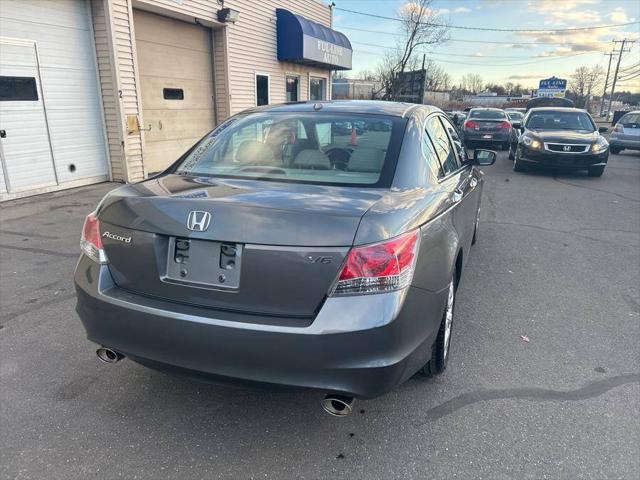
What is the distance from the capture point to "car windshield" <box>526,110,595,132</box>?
39.9 feet

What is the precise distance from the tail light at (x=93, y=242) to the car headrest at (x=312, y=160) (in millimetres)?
1146

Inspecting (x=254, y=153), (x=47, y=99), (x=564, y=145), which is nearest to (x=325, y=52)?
(x=564, y=145)

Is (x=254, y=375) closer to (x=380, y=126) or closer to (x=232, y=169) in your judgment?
(x=232, y=169)

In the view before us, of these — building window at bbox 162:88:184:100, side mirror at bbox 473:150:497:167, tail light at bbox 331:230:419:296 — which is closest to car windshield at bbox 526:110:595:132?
side mirror at bbox 473:150:497:167

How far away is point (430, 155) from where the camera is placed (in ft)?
9.84

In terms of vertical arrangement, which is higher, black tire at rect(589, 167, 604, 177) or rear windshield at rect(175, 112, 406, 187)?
rear windshield at rect(175, 112, 406, 187)

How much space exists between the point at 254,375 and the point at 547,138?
11273mm

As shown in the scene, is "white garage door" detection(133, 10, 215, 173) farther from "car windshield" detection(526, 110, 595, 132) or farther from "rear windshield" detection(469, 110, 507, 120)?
"rear windshield" detection(469, 110, 507, 120)

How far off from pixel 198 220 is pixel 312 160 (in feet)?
3.27

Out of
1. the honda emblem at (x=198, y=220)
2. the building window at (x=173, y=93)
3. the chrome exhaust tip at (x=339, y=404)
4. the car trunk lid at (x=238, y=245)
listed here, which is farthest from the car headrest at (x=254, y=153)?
the building window at (x=173, y=93)

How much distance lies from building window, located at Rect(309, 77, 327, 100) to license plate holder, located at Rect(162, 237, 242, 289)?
54.0ft

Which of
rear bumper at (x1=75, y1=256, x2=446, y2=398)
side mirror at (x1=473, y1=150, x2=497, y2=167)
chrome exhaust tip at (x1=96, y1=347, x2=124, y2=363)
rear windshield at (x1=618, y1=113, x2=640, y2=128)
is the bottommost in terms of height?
chrome exhaust tip at (x1=96, y1=347, x2=124, y2=363)

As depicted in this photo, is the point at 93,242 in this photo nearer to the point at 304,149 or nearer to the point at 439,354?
the point at 304,149

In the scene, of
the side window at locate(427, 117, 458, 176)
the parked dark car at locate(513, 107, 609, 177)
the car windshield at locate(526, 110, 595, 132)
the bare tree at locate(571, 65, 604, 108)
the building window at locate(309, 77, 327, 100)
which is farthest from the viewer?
the bare tree at locate(571, 65, 604, 108)
